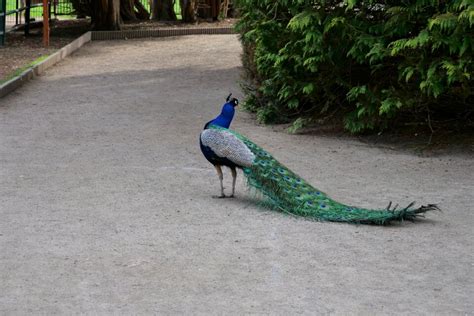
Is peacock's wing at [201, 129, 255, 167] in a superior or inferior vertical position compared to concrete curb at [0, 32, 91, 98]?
superior

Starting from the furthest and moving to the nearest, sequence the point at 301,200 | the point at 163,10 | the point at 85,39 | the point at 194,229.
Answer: the point at 163,10
the point at 85,39
the point at 301,200
the point at 194,229

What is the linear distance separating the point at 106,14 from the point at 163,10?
4481 mm

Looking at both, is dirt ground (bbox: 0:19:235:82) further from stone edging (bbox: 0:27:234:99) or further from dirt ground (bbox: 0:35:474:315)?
dirt ground (bbox: 0:35:474:315)

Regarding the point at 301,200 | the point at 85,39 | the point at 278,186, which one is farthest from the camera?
the point at 85,39

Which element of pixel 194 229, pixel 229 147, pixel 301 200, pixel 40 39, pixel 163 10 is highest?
pixel 229 147

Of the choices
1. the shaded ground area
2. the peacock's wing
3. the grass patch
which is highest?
the peacock's wing

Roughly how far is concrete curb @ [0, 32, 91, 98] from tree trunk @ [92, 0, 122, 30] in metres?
1.04

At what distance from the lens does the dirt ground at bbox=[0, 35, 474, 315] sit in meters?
6.66

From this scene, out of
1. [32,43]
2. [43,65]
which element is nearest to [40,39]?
[32,43]

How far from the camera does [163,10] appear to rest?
31.5 metres

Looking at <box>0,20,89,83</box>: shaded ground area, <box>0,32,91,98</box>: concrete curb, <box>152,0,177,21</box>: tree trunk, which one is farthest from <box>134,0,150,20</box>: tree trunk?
<box>0,32,91,98</box>: concrete curb

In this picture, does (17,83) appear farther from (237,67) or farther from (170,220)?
(170,220)

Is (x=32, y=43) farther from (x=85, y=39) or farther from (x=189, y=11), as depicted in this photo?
(x=189, y=11)

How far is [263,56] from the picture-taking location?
13.8m
